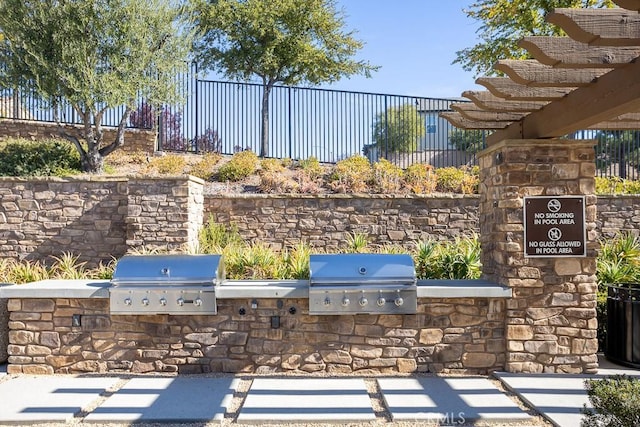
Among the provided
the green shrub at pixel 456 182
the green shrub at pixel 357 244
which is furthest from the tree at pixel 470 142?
the green shrub at pixel 357 244

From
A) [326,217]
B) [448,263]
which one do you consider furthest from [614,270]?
[326,217]

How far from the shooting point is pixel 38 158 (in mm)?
11211

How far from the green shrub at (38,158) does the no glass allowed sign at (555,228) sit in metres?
9.20

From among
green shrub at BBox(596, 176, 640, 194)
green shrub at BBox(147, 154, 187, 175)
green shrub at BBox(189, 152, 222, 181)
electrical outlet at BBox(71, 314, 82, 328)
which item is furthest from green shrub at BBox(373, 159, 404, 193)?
electrical outlet at BBox(71, 314, 82, 328)

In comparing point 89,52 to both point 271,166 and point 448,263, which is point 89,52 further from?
point 448,263

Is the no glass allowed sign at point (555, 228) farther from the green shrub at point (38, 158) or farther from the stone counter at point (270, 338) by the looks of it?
the green shrub at point (38, 158)

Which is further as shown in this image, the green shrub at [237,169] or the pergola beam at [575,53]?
the green shrub at [237,169]

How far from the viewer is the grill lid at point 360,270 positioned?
17.2ft

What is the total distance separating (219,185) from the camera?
1153 centimetres

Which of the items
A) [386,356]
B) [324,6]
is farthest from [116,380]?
[324,6]

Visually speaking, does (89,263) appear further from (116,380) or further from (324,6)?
(324,6)

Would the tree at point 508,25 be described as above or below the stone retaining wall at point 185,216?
above

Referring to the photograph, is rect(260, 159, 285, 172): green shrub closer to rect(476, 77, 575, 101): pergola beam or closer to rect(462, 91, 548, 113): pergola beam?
rect(462, 91, 548, 113): pergola beam

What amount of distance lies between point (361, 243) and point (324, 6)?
9.79m
